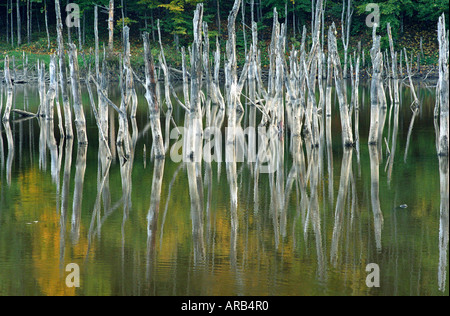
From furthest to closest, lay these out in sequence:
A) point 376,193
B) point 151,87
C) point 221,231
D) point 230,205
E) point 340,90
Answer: point 340,90
point 151,87
point 376,193
point 230,205
point 221,231

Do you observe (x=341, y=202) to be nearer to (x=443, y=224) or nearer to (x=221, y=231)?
(x=443, y=224)

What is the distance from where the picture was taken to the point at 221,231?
11.4 m

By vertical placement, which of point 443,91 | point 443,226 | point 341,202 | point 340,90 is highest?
point 340,90

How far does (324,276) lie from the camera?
908cm

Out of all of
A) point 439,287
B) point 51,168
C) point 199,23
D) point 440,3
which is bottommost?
point 439,287

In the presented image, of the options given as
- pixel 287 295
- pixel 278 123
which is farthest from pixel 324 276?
pixel 278 123

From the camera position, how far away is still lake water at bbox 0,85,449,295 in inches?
353

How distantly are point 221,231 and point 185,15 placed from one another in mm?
42911

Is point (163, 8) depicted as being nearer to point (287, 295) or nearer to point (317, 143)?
point (317, 143)

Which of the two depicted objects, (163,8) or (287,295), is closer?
(287,295)

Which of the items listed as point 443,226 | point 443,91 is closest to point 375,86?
→ point 443,91

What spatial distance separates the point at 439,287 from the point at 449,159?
29.8ft

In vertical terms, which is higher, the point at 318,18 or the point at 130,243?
the point at 318,18

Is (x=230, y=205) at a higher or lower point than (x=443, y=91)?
lower
